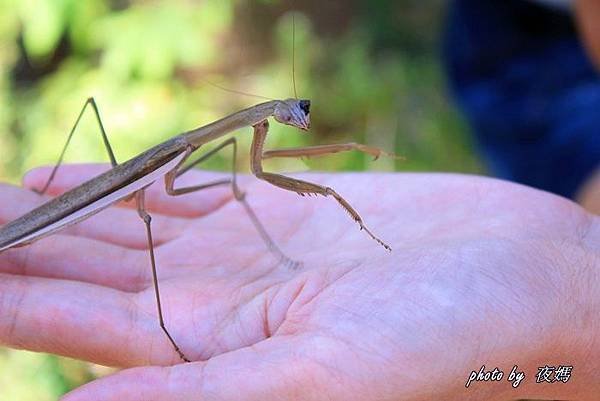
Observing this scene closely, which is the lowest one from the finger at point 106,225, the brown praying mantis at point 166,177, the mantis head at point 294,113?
the finger at point 106,225

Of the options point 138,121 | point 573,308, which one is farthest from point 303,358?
point 138,121

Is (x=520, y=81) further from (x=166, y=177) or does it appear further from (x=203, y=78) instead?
(x=166, y=177)

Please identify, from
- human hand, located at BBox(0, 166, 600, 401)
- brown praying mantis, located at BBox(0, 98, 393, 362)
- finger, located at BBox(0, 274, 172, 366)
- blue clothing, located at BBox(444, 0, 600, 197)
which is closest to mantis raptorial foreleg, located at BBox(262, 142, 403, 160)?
brown praying mantis, located at BBox(0, 98, 393, 362)

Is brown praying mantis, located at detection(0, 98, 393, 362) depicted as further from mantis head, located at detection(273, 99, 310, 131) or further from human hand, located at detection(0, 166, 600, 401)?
human hand, located at detection(0, 166, 600, 401)

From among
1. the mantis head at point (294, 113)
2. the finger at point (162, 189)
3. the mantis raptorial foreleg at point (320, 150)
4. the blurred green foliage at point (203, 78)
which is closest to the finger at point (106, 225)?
the finger at point (162, 189)

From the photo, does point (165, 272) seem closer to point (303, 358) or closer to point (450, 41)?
point (303, 358)

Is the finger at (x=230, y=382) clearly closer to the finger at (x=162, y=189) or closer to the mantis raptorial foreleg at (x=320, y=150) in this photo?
the mantis raptorial foreleg at (x=320, y=150)
